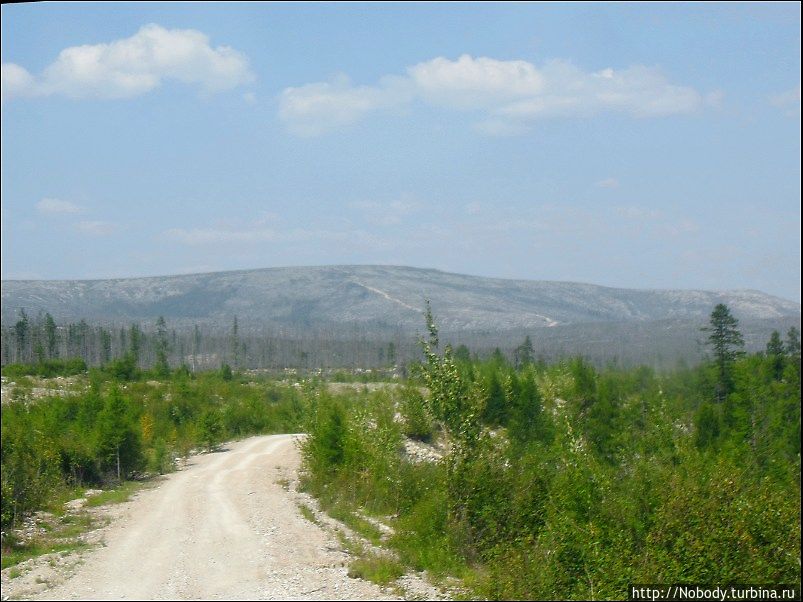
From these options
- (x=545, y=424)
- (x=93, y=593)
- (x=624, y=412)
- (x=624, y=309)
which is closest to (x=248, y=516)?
(x=93, y=593)

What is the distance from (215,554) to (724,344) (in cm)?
3326

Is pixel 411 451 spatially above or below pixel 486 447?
below

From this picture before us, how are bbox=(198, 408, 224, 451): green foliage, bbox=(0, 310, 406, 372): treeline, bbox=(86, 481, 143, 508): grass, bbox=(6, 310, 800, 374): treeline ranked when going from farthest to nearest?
bbox=(0, 310, 406, 372): treeline < bbox=(198, 408, 224, 451): green foliage < bbox=(6, 310, 800, 374): treeline < bbox=(86, 481, 143, 508): grass

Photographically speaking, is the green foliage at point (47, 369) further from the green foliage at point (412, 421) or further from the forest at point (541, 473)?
the green foliage at point (412, 421)

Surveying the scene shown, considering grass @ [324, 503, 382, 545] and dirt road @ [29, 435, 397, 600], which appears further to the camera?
grass @ [324, 503, 382, 545]

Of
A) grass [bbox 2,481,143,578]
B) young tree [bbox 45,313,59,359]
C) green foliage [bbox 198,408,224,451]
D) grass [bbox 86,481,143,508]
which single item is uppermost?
young tree [bbox 45,313,59,359]

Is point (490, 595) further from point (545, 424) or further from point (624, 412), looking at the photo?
point (545, 424)

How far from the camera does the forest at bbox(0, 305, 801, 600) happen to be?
14.8 metres

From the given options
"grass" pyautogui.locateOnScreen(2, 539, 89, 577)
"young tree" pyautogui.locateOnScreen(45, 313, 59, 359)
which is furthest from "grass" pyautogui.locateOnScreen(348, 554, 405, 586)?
"young tree" pyautogui.locateOnScreen(45, 313, 59, 359)

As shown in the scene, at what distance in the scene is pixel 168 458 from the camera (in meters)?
33.0

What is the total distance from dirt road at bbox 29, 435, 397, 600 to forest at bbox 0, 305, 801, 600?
2013 mm

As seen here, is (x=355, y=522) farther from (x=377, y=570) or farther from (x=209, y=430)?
(x=209, y=430)

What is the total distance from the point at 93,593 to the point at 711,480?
13486mm

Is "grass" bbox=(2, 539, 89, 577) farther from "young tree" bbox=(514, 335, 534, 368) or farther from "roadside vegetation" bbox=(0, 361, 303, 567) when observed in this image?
"young tree" bbox=(514, 335, 534, 368)
